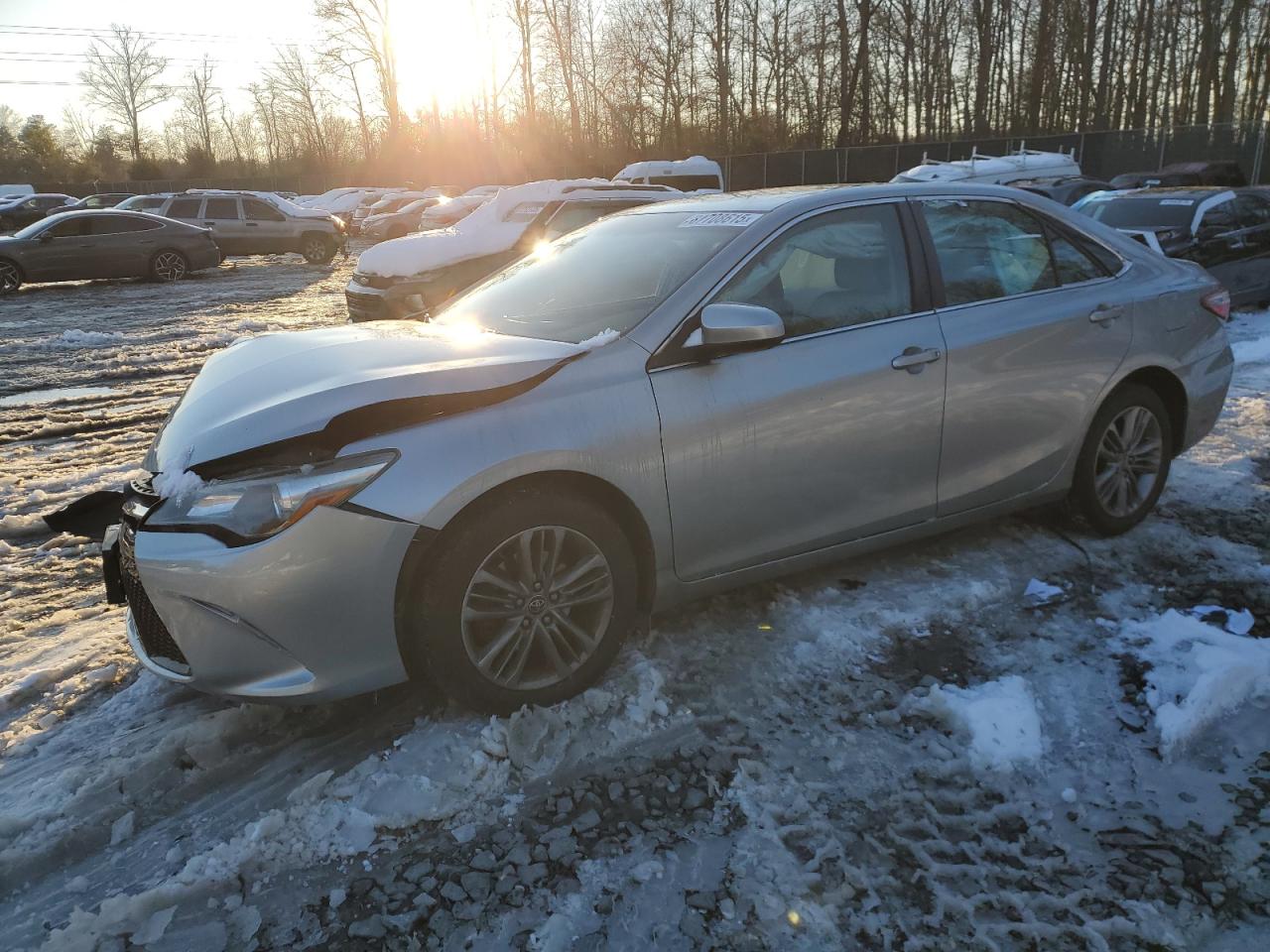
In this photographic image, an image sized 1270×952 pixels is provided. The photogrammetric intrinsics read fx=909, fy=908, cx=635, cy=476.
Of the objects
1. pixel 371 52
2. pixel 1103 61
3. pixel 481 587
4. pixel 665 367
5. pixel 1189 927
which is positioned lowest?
pixel 1189 927

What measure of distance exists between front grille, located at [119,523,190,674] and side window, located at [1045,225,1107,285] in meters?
3.87

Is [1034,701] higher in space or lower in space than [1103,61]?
lower

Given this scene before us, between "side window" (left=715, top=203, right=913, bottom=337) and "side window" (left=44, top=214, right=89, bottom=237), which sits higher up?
"side window" (left=44, top=214, right=89, bottom=237)

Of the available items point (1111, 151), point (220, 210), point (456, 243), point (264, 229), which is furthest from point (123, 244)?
point (1111, 151)

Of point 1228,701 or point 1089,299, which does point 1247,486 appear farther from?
point 1228,701

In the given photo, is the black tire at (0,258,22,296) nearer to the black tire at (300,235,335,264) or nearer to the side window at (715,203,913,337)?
the black tire at (300,235,335,264)

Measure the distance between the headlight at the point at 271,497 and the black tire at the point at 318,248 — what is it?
22.9m

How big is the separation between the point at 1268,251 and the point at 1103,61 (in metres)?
35.7

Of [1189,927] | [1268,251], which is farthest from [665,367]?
[1268,251]

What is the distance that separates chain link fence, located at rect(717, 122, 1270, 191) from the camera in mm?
28297

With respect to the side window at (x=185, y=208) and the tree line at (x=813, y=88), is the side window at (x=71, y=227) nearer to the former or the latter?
the side window at (x=185, y=208)

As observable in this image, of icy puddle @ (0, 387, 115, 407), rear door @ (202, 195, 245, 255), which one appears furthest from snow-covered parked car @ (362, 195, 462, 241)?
icy puddle @ (0, 387, 115, 407)

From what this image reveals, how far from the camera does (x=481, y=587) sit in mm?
2830

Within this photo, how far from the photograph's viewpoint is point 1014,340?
385 centimetres
